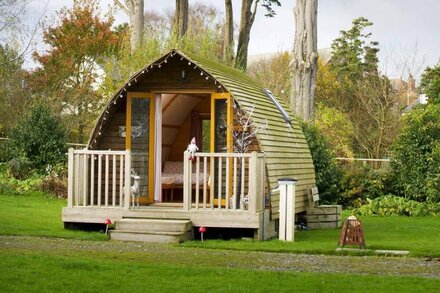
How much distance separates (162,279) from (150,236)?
13.3ft

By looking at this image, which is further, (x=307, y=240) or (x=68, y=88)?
(x=68, y=88)

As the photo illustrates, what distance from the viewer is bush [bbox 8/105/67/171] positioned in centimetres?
2511

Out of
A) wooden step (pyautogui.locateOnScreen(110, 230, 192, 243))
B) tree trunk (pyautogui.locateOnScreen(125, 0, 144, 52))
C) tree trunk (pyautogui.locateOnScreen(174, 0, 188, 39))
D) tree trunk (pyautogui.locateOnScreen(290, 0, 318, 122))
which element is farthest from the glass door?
tree trunk (pyautogui.locateOnScreen(174, 0, 188, 39))

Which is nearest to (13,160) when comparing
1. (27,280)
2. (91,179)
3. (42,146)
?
(42,146)

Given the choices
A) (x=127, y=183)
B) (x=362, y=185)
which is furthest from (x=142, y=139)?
(x=362, y=185)

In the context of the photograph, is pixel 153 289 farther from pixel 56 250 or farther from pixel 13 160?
pixel 13 160

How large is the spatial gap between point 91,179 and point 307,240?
12.7 feet

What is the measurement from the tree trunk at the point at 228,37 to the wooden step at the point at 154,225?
55.3 feet

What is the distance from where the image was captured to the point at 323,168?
2262cm

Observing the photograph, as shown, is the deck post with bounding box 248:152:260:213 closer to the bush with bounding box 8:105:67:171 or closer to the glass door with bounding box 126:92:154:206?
the glass door with bounding box 126:92:154:206

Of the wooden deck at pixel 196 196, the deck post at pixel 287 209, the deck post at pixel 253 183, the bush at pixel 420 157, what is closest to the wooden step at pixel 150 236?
the wooden deck at pixel 196 196

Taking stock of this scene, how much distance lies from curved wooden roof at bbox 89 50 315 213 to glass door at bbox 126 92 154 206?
14.6 inches

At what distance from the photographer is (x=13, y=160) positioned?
81.7ft

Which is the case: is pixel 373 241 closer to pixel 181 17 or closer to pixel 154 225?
pixel 154 225
